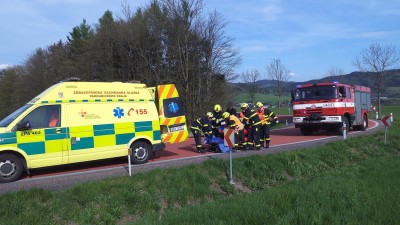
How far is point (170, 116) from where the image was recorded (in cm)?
1298

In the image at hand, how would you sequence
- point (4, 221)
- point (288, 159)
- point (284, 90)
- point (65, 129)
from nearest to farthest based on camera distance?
point (4, 221) < point (65, 129) < point (288, 159) < point (284, 90)

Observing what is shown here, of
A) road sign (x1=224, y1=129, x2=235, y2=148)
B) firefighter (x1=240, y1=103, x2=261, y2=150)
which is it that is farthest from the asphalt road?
road sign (x1=224, y1=129, x2=235, y2=148)

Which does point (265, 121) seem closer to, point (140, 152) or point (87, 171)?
point (140, 152)

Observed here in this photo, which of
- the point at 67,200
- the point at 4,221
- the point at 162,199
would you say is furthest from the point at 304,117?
the point at 4,221

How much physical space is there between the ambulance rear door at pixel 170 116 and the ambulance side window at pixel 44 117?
136 inches

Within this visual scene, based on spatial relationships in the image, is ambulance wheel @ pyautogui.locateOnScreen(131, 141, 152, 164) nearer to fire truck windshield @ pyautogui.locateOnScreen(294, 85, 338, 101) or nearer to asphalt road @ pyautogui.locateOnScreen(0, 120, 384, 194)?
asphalt road @ pyautogui.locateOnScreen(0, 120, 384, 194)

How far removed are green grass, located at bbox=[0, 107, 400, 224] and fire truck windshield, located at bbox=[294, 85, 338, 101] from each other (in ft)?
25.3

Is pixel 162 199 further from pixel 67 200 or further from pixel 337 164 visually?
pixel 337 164

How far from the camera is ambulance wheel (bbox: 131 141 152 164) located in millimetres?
11594

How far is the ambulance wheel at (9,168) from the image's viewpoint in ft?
31.2

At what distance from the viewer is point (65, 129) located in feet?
34.1

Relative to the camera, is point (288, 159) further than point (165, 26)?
No

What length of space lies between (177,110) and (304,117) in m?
8.27

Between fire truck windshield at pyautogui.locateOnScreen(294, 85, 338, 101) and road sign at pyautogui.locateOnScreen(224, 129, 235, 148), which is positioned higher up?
fire truck windshield at pyautogui.locateOnScreen(294, 85, 338, 101)
